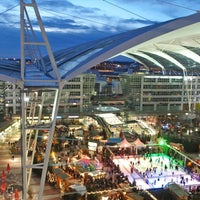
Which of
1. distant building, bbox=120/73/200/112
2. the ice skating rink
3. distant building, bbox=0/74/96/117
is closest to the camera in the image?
the ice skating rink

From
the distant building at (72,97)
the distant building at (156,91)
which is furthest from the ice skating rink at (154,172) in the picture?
the distant building at (156,91)

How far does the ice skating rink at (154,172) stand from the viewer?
16500 millimetres

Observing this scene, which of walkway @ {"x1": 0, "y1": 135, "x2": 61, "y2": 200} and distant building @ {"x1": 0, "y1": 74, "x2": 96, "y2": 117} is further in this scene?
distant building @ {"x1": 0, "y1": 74, "x2": 96, "y2": 117}

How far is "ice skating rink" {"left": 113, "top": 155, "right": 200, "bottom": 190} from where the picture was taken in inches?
650

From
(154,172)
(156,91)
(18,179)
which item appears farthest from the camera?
(156,91)

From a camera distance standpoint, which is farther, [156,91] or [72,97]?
[156,91]

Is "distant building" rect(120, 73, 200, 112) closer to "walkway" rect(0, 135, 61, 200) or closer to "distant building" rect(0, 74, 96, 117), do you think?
"distant building" rect(0, 74, 96, 117)

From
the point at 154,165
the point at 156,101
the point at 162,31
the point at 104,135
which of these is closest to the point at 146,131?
the point at 104,135

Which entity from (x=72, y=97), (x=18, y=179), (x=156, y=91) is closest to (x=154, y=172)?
(x=18, y=179)

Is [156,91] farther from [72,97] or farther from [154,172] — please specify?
[154,172]

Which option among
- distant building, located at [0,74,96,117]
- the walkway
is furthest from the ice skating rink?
distant building, located at [0,74,96,117]

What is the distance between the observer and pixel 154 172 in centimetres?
1833

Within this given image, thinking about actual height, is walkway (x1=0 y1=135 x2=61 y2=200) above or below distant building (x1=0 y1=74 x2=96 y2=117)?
below

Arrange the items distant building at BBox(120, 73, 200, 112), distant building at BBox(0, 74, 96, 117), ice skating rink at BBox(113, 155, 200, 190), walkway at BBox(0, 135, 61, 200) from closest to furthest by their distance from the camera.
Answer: walkway at BBox(0, 135, 61, 200)
ice skating rink at BBox(113, 155, 200, 190)
distant building at BBox(0, 74, 96, 117)
distant building at BBox(120, 73, 200, 112)
